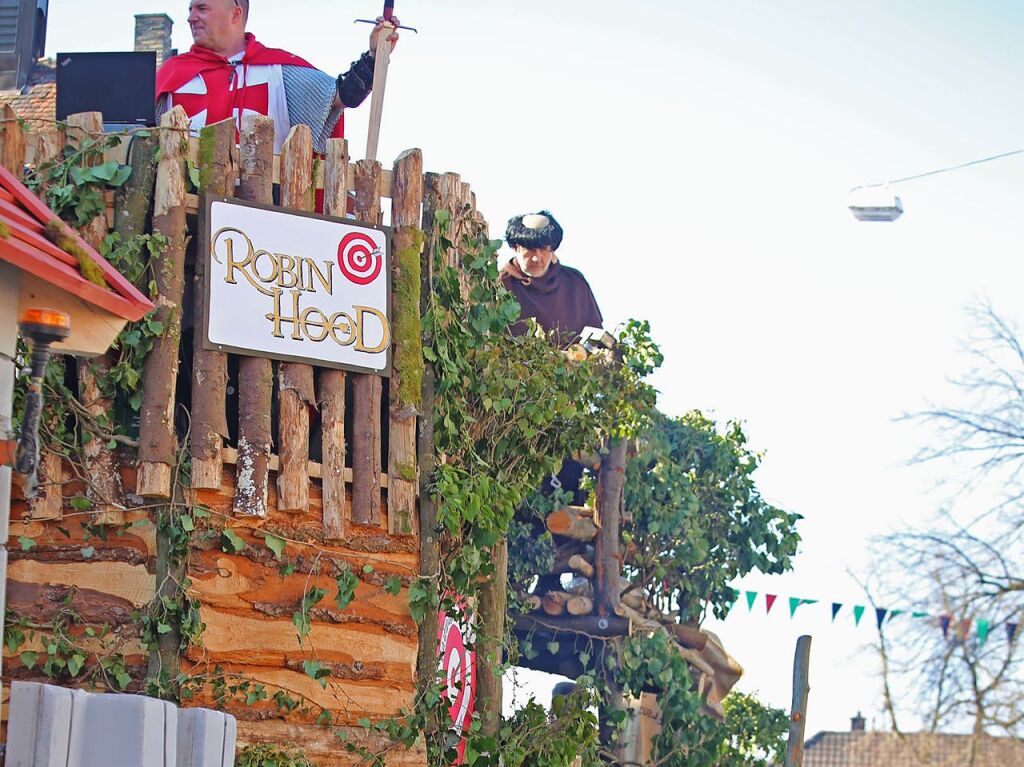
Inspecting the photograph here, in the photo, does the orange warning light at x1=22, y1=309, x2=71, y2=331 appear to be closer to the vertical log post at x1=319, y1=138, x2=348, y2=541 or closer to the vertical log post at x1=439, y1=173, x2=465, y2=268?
the vertical log post at x1=319, y1=138, x2=348, y2=541

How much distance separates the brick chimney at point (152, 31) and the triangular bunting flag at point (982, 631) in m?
14.3

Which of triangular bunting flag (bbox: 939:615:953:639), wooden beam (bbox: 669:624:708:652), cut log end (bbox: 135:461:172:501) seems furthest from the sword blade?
triangular bunting flag (bbox: 939:615:953:639)

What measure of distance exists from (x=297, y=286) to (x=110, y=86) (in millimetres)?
1534

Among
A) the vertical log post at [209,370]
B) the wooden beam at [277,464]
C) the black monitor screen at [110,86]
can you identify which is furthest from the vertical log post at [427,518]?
the black monitor screen at [110,86]

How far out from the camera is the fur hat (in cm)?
1404

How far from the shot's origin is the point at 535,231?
46.1 ft

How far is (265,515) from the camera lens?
852 cm

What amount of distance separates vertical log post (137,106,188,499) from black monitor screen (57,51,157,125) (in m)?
0.45

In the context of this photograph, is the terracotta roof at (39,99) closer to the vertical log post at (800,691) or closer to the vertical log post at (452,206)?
the vertical log post at (452,206)

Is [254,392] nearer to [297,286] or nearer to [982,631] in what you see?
[297,286]

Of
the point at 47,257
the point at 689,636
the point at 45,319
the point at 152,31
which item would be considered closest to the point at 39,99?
the point at 152,31

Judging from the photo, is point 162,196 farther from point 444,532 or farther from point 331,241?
point 444,532

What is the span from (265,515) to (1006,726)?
9.19 metres

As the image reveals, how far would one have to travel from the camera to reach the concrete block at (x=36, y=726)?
18.3 ft
